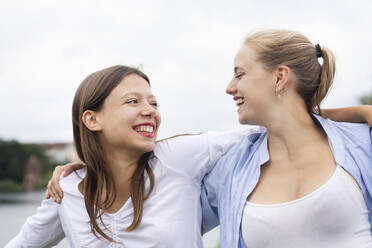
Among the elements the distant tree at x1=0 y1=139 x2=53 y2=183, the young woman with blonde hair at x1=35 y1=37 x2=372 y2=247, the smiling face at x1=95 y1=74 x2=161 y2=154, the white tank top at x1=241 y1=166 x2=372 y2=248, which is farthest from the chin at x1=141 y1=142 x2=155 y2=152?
the distant tree at x1=0 y1=139 x2=53 y2=183

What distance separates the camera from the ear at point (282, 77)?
97.0 inches

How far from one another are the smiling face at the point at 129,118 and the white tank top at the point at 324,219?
2.75ft

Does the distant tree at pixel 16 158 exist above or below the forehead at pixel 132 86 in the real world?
below

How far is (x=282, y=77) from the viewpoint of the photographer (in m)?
2.47

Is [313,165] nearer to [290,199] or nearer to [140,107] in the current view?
[290,199]

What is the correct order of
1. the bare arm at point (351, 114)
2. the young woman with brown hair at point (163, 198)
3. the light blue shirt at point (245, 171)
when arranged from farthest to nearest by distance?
the young woman with brown hair at point (163, 198)
the bare arm at point (351, 114)
the light blue shirt at point (245, 171)

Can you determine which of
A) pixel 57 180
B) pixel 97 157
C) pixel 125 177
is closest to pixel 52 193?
pixel 57 180

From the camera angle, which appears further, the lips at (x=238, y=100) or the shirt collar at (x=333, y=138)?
the lips at (x=238, y=100)

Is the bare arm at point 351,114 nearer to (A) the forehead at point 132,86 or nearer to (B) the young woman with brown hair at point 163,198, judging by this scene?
(B) the young woman with brown hair at point 163,198

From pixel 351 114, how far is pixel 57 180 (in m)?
1.75

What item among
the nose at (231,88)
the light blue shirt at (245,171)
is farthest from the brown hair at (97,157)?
the nose at (231,88)

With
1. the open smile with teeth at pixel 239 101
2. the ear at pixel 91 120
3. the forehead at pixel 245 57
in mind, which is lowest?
the ear at pixel 91 120

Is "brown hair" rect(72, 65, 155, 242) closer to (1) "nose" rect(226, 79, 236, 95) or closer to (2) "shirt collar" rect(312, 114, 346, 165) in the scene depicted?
(1) "nose" rect(226, 79, 236, 95)

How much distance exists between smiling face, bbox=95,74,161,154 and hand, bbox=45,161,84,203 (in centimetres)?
30
